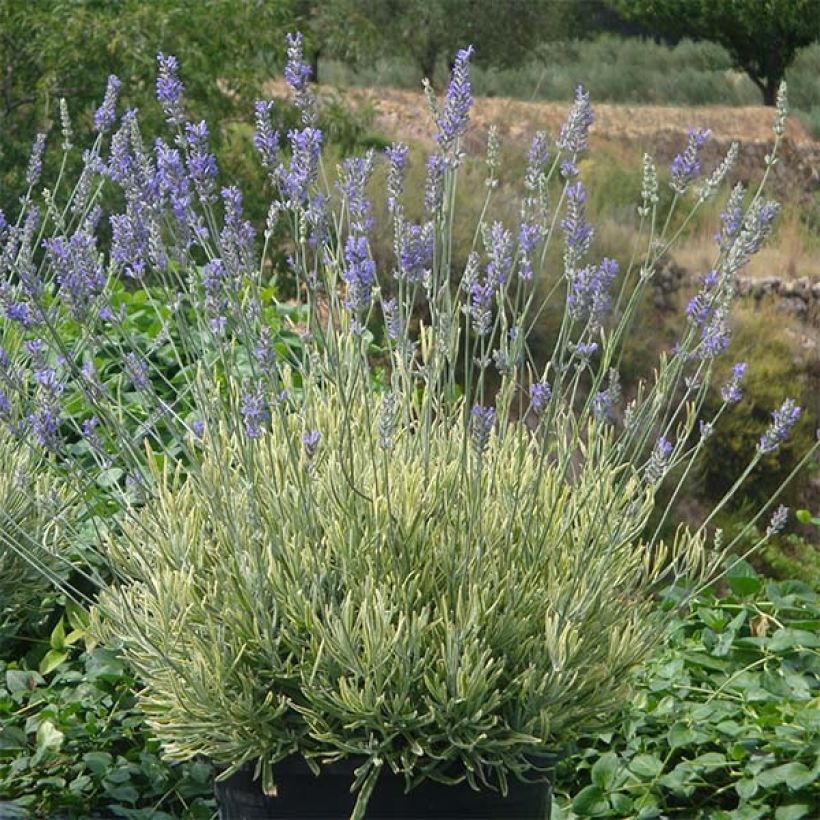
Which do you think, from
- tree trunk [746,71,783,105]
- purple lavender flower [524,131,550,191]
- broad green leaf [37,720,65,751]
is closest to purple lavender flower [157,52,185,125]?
purple lavender flower [524,131,550,191]

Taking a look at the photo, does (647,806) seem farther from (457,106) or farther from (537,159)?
(457,106)

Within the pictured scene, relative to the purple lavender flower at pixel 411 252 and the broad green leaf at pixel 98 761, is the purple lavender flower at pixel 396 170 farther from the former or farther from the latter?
the broad green leaf at pixel 98 761

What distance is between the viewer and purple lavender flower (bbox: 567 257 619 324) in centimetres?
268

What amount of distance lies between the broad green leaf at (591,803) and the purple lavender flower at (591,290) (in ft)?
3.76

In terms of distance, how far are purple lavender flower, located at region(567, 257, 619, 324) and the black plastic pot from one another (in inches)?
35.8

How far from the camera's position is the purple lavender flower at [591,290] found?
2.68 meters

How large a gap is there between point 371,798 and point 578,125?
1.31 meters

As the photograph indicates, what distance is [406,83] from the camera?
2209 centimetres

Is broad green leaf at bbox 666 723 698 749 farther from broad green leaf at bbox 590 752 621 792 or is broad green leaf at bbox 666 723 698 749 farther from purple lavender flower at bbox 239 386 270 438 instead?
purple lavender flower at bbox 239 386 270 438

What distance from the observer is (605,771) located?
353 cm

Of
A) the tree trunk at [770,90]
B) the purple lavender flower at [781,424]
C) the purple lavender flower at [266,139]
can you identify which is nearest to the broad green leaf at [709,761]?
the purple lavender flower at [781,424]

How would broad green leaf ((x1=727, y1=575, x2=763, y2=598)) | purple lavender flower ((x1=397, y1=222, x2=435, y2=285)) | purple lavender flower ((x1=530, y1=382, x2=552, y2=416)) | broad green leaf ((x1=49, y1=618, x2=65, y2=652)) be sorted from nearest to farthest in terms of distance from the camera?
purple lavender flower ((x1=397, y1=222, x2=435, y2=285))
purple lavender flower ((x1=530, y1=382, x2=552, y2=416))
broad green leaf ((x1=49, y1=618, x2=65, y2=652))
broad green leaf ((x1=727, y1=575, x2=763, y2=598))

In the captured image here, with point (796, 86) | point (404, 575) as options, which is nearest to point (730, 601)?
point (404, 575)

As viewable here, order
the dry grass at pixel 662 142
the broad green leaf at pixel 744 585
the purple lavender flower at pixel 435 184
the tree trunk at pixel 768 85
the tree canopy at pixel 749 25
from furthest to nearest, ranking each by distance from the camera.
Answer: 1. the tree trunk at pixel 768 85
2. the tree canopy at pixel 749 25
3. the dry grass at pixel 662 142
4. the broad green leaf at pixel 744 585
5. the purple lavender flower at pixel 435 184
